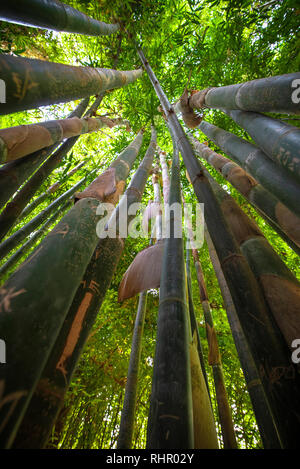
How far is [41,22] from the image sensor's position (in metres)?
1.45

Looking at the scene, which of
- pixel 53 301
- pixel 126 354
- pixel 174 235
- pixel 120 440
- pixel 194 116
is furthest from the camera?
pixel 126 354

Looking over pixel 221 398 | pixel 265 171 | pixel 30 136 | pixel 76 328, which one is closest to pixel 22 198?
pixel 30 136

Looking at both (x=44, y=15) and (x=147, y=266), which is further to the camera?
(x=147, y=266)

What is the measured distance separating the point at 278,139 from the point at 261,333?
1.11 metres

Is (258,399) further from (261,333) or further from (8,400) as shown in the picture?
(8,400)

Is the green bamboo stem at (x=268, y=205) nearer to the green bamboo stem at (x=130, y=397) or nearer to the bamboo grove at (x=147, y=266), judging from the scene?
the bamboo grove at (x=147, y=266)

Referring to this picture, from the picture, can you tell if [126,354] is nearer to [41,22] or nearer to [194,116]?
[194,116]

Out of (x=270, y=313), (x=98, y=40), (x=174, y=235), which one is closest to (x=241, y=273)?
(x=270, y=313)

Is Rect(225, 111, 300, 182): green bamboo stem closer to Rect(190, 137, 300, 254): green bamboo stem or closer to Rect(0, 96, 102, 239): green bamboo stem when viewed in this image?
Rect(190, 137, 300, 254): green bamboo stem

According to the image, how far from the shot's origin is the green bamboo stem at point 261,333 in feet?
2.22

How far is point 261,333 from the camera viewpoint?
0.83 meters

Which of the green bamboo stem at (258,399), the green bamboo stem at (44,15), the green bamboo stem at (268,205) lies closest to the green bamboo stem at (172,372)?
the green bamboo stem at (258,399)

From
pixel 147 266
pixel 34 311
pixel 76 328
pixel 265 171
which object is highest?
pixel 265 171

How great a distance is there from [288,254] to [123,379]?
374 cm
